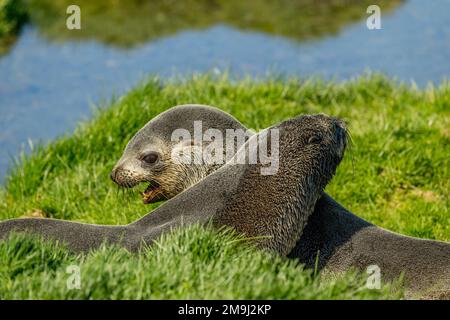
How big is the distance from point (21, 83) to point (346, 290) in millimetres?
9023

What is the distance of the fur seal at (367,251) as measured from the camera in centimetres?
511

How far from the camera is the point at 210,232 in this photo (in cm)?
492

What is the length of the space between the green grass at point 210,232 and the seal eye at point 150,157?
3.29ft

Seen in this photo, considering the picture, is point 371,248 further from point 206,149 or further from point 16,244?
point 16,244

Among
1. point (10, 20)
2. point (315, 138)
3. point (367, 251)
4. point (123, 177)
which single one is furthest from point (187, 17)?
point (367, 251)

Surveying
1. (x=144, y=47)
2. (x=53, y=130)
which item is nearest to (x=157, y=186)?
(x=53, y=130)

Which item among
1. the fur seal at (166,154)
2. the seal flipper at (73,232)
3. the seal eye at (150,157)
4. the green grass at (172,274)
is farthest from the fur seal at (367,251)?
the seal eye at (150,157)

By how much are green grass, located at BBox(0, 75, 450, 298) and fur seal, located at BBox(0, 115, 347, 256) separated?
0.63ft

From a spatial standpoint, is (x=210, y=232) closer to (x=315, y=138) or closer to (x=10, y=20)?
(x=315, y=138)

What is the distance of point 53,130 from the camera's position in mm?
10914

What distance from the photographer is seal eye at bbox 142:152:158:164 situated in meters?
5.98

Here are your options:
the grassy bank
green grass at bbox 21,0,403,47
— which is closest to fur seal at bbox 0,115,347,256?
green grass at bbox 21,0,403,47

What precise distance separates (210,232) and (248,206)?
33 centimetres
